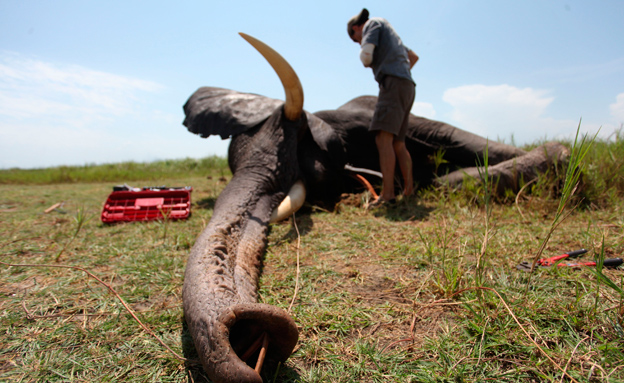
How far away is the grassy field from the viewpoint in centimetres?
122

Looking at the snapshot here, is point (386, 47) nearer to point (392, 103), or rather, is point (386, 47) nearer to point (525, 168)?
point (392, 103)

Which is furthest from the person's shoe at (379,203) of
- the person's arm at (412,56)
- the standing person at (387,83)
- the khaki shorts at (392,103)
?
the person's arm at (412,56)

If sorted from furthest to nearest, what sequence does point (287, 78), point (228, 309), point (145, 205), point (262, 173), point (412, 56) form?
point (412, 56) < point (145, 205) < point (287, 78) < point (262, 173) < point (228, 309)

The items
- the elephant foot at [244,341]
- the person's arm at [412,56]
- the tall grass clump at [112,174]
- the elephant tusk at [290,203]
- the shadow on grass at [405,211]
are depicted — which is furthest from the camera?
the tall grass clump at [112,174]

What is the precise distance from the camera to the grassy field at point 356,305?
1.22 metres

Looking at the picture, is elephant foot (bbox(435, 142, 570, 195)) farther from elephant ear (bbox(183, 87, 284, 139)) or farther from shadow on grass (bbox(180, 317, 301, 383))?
shadow on grass (bbox(180, 317, 301, 383))

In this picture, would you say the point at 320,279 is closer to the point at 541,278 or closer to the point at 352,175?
the point at 541,278

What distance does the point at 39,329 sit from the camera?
1479 millimetres

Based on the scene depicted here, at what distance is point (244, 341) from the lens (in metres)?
1.19

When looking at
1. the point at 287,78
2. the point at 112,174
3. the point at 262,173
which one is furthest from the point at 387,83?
the point at 112,174

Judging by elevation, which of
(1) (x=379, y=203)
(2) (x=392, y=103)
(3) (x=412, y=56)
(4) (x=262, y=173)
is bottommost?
(1) (x=379, y=203)

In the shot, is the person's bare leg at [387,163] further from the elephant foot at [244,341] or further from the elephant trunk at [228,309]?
the elephant foot at [244,341]

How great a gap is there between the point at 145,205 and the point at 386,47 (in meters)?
2.96

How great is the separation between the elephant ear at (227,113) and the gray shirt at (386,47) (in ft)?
3.70
